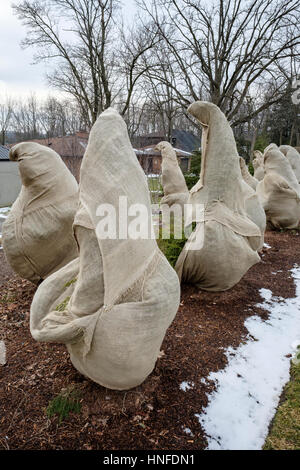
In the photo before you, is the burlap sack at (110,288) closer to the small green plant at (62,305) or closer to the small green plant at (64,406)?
the small green plant at (62,305)

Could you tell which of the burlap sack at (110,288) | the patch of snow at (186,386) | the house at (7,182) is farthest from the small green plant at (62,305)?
the house at (7,182)

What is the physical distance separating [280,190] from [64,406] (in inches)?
309

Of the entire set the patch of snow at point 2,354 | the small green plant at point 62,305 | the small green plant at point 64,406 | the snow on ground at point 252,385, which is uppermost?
the small green plant at point 62,305

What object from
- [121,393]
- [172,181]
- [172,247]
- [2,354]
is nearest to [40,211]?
[2,354]

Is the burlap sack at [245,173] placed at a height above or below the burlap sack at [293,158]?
below

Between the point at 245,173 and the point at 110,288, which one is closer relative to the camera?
the point at 110,288

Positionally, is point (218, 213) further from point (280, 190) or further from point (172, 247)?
point (280, 190)

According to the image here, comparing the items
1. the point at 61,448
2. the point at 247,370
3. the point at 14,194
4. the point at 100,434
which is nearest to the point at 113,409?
the point at 100,434

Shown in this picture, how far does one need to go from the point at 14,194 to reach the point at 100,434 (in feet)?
57.4

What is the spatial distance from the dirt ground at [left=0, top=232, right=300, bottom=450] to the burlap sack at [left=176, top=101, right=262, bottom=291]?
0.64 metres

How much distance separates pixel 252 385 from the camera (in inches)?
110

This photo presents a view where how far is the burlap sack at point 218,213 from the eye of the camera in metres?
3.70

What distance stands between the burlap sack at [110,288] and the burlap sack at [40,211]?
191 cm

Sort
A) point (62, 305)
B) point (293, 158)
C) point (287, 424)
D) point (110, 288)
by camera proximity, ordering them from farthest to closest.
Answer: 1. point (293, 158)
2. point (287, 424)
3. point (62, 305)
4. point (110, 288)
